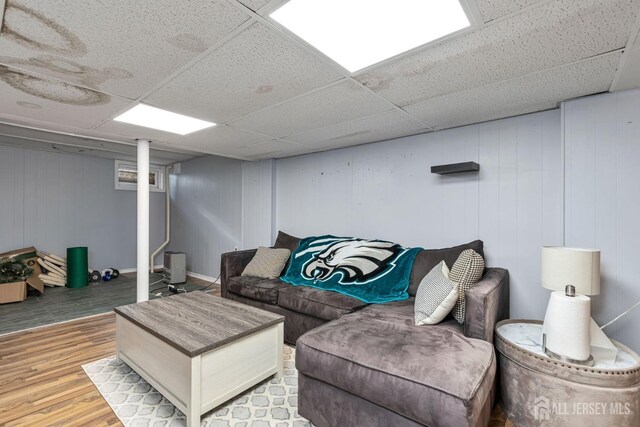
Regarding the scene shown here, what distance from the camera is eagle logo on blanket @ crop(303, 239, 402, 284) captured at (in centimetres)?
284

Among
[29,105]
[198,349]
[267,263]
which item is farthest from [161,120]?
[198,349]

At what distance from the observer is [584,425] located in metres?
1.45

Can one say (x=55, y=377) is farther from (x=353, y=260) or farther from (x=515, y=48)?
(x=515, y=48)

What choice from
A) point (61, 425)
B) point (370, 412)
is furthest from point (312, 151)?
point (61, 425)

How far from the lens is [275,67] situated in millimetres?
1678

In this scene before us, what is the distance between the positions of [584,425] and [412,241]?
1.84 metres

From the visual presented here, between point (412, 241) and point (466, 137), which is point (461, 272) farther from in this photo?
point (466, 137)

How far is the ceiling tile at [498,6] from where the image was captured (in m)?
1.15

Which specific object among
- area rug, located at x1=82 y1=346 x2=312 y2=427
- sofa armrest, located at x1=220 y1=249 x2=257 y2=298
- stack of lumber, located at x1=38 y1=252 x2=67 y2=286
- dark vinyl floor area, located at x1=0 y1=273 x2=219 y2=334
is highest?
sofa armrest, located at x1=220 y1=249 x2=257 y2=298

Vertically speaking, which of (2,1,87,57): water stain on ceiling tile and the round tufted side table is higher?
(2,1,87,57): water stain on ceiling tile

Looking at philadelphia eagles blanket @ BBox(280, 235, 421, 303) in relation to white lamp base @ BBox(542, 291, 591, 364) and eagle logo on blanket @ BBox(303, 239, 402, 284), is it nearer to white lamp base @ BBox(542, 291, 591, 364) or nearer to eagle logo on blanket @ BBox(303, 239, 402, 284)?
eagle logo on blanket @ BBox(303, 239, 402, 284)

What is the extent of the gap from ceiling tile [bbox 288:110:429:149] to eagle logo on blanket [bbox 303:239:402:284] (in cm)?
113

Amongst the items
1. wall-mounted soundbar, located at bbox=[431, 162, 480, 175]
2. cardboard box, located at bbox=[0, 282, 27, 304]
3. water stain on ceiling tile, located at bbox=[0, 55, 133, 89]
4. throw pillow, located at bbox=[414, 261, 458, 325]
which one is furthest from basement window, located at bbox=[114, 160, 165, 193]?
throw pillow, located at bbox=[414, 261, 458, 325]

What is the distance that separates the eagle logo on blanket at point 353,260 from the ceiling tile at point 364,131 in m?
1.13
